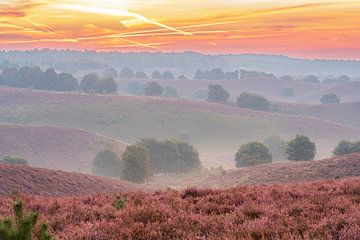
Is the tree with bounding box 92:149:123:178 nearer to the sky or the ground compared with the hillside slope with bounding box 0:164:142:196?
nearer to the ground

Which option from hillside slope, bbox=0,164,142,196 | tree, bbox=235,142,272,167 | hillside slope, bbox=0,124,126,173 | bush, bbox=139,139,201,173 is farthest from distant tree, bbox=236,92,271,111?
hillside slope, bbox=0,164,142,196

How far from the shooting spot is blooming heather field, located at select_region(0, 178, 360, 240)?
755 centimetres

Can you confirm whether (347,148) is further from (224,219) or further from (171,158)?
(224,219)

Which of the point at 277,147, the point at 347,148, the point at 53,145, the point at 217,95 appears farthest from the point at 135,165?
the point at 217,95

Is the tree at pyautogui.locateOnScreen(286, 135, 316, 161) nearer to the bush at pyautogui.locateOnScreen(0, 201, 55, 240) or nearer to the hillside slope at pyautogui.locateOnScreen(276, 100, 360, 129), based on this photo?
the bush at pyautogui.locateOnScreen(0, 201, 55, 240)

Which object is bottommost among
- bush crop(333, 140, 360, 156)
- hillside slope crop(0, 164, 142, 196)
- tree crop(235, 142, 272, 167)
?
tree crop(235, 142, 272, 167)

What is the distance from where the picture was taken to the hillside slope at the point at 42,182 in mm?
27922

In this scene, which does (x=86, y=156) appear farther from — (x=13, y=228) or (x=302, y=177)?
(x=13, y=228)

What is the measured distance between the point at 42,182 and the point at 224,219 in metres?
25.0

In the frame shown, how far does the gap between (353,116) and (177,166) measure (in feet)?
394

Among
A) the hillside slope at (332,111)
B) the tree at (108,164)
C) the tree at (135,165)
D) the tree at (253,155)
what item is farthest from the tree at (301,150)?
the hillside slope at (332,111)

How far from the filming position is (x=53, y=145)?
349ft

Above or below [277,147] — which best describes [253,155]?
above

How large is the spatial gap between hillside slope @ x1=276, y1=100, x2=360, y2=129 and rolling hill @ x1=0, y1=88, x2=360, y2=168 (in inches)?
1182
